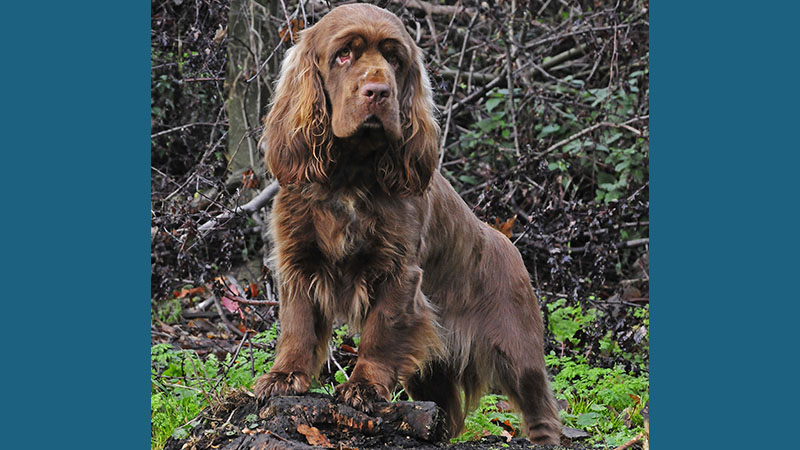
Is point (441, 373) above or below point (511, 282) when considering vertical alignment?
below

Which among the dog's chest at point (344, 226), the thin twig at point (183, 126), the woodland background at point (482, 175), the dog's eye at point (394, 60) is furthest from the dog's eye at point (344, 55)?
the thin twig at point (183, 126)

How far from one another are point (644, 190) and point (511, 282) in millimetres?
1533

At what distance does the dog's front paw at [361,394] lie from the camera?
3191mm

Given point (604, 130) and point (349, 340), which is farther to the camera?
point (604, 130)

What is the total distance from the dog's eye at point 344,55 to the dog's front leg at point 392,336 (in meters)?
0.81

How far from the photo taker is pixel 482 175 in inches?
225

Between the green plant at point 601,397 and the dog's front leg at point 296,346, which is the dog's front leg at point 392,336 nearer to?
the dog's front leg at point 296,346

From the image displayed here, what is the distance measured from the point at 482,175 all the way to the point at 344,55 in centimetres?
264

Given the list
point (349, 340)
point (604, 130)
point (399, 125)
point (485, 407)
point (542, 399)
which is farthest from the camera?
point (604, 130)

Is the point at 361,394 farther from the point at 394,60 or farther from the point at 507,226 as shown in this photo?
the point at 507,226

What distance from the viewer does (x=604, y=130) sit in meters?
5.55

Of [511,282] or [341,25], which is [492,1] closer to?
[511,282]

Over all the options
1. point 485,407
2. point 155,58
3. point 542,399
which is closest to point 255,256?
point 155,58

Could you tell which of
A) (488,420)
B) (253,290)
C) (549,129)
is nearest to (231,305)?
(253,290)
